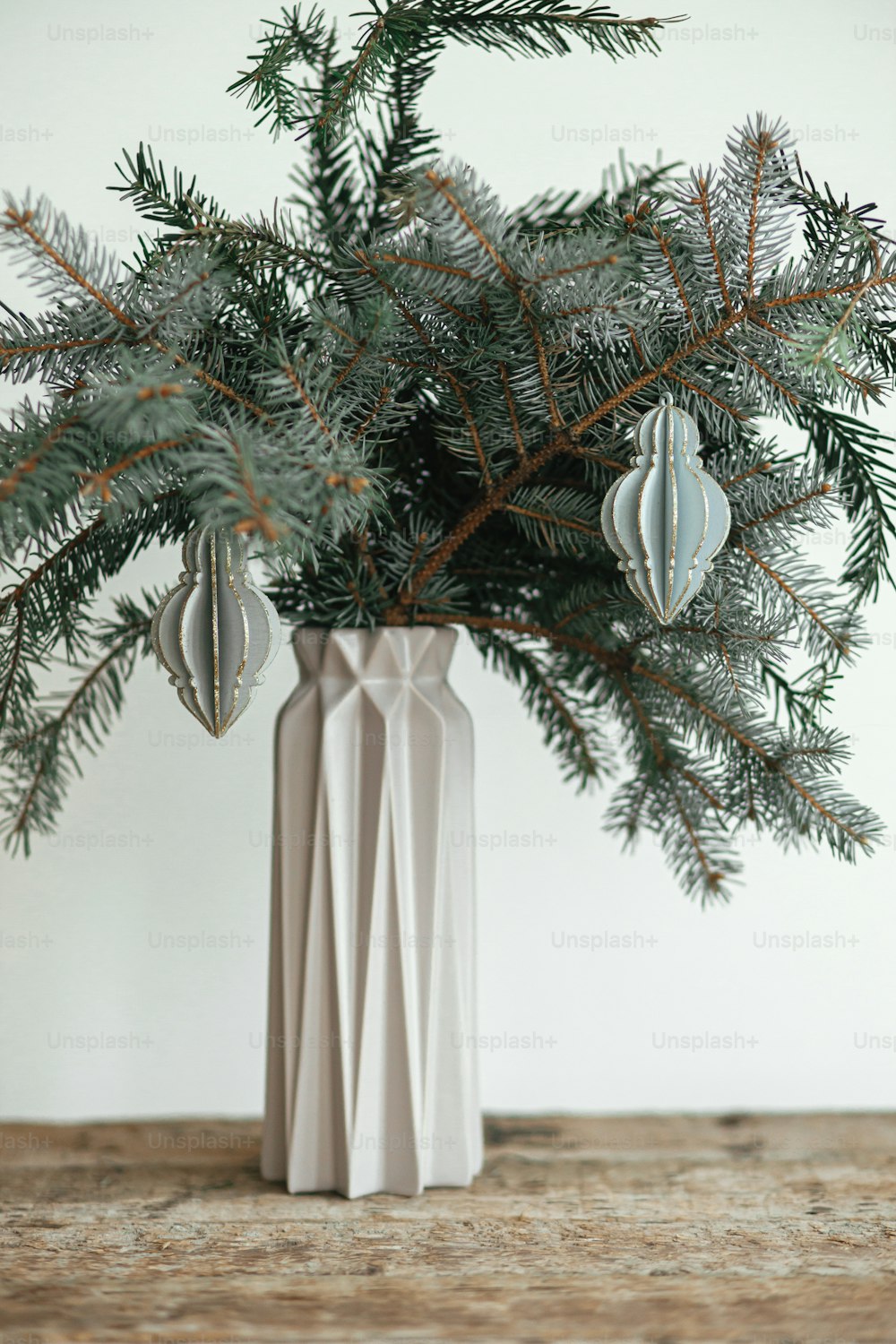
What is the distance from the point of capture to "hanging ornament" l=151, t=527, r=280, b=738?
0.48 metres

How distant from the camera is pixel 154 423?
39 centimetres

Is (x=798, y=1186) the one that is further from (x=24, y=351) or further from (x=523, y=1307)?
(x=24, y=351)

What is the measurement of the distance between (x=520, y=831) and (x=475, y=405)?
40 cm

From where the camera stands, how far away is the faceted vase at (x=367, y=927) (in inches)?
22.3

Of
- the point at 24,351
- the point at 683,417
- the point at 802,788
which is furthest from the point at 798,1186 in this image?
the point at 24,351

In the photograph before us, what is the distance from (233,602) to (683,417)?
0.20 metres

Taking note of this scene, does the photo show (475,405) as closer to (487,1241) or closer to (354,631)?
(354,631)

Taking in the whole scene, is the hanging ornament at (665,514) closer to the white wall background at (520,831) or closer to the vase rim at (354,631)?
the vase rim at (354,631)

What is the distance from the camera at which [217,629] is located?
0.48m

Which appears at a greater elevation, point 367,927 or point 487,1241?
point 367,927

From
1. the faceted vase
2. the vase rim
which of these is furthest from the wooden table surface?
the vase rim

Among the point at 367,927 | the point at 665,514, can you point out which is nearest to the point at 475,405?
the point at 665,514

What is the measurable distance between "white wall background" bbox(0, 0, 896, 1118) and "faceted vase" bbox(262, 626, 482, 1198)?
244mm

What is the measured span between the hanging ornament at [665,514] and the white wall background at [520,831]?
376mm
